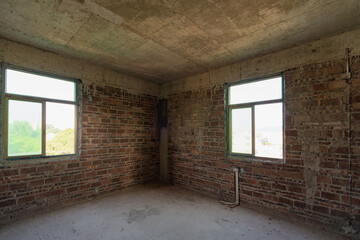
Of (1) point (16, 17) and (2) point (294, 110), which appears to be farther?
(2) point (294, 110)

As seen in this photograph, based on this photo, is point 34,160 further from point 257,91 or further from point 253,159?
point 257,91

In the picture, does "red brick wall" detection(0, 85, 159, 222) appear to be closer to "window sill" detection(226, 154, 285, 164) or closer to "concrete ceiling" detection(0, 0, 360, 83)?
"concrete ceiling" detection(0, 0, 360, 83)

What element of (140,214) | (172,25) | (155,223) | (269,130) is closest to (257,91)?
(269,130)

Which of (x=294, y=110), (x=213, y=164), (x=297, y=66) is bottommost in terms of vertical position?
(x=213, y=164)

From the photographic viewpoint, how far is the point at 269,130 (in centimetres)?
358

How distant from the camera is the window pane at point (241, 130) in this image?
3.87 metres

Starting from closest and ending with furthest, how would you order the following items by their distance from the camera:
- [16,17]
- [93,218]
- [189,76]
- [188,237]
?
[16,17] < [188,237] < [93,218] < [189,76]

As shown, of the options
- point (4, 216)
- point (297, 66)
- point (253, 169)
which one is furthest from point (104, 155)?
point (297, 66)

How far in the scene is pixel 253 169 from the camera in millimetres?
3672

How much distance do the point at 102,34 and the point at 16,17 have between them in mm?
1140

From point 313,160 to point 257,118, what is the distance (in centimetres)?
123

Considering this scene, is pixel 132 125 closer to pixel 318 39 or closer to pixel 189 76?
pixel 189 76

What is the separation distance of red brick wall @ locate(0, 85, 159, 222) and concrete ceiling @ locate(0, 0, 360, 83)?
139 cm

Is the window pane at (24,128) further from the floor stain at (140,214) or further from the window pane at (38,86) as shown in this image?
the floor stain at (140,214)
